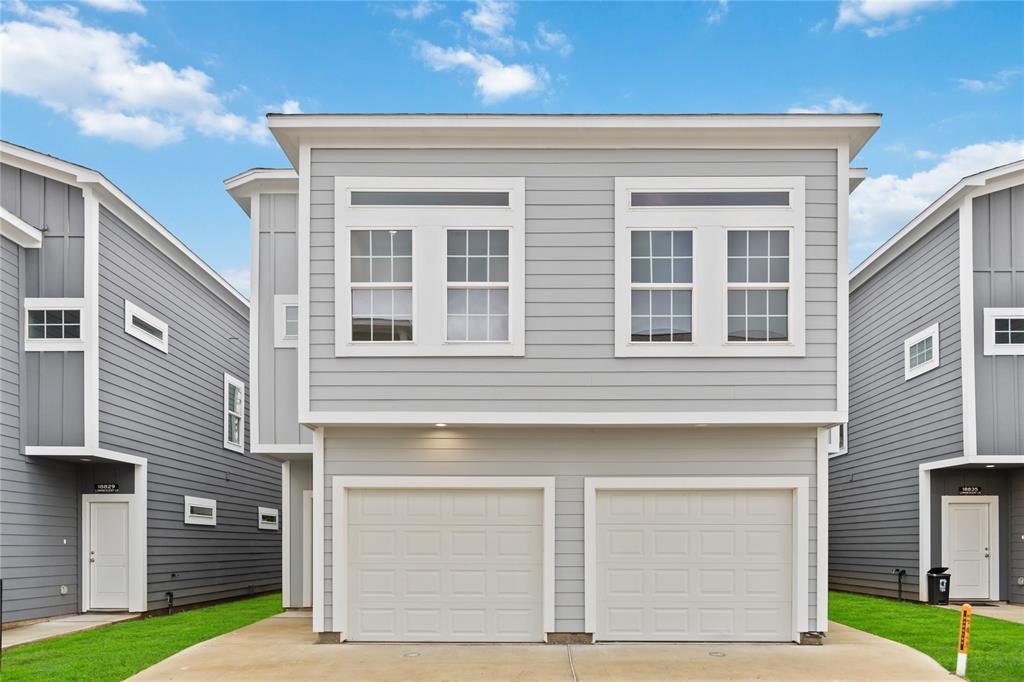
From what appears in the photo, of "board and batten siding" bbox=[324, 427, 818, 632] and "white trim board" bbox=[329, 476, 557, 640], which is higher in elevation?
"board and batten siding" bbox=[324, 427, 818, 632]

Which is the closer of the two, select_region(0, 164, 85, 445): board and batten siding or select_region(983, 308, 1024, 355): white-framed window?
select_region(0, 164, 85, 445): board and batten siding

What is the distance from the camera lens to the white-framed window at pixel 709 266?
34.6ft

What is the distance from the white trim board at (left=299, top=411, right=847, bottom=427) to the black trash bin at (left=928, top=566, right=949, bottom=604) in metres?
7.09

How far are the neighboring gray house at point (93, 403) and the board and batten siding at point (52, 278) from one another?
0.07ft

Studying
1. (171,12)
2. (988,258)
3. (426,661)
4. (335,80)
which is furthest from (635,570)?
(171,12)

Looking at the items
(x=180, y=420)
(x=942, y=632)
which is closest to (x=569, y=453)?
(x=942, y=632)

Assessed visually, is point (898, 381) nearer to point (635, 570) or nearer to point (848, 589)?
point (848, 589)

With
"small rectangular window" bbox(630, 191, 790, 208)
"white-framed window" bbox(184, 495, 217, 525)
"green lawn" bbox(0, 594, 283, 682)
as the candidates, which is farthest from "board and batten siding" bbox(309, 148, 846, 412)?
"white-framed window" bbox(184, 495, 217, 525)

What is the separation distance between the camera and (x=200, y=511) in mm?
17578

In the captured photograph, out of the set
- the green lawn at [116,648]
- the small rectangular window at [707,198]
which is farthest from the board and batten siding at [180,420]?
the small rectangular window at [707,198]

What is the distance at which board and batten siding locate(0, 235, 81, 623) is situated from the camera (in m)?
12.7

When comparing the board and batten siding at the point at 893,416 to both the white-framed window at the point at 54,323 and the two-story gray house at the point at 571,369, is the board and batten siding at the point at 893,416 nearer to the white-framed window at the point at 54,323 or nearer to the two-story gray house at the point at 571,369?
the two-story gray house at the point at 571,369

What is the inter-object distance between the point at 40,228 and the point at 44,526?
15.4 feet

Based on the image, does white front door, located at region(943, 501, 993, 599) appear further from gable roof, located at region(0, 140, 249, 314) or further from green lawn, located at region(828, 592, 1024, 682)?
gable roof, located at region(0, 140, 249, 314)
